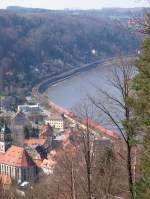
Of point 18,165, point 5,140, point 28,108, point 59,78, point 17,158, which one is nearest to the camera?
point 18,165

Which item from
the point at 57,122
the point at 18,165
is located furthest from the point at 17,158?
the point at 57,122

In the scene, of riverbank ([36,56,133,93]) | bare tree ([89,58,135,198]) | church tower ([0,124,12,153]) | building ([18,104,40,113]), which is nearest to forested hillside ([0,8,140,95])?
riverbank ([36,56,133,93])

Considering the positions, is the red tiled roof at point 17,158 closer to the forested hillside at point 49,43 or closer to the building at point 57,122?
the building at point 57,122

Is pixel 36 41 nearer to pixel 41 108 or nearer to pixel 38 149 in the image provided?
pixel 41 108

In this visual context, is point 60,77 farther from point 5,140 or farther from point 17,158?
point 17,158

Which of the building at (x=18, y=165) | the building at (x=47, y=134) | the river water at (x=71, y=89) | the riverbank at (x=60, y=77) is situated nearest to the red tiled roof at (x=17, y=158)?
the building at (x=18, y=165)

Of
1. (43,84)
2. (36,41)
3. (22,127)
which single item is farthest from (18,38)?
(22,127)

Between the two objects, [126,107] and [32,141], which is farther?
[32,141]

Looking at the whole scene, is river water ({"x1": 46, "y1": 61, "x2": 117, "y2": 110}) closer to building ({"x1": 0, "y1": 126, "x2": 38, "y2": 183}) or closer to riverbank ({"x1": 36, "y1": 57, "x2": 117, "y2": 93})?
riverbank ({"x1": 36, "y1": 57, "x2": 117, "y2": 93})
